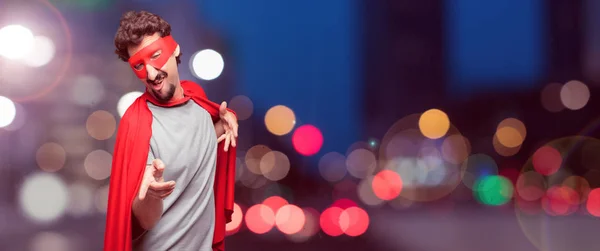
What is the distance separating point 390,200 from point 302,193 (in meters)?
3.40

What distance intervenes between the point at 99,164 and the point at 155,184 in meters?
14.0

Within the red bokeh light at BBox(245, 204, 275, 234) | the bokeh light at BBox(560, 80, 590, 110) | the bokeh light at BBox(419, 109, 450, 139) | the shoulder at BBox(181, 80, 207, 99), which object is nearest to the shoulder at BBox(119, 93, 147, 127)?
the shoulder at BBox(181, 80, 207, 99)

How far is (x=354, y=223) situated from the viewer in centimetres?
782

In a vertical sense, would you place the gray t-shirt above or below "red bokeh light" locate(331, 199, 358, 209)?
above

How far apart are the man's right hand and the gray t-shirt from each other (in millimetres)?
118

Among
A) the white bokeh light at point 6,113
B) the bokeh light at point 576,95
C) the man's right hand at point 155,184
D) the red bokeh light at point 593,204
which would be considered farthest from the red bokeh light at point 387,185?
the man's right hand at point 155,184

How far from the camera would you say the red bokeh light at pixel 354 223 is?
709 centimetres

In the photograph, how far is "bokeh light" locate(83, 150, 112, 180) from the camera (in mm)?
14735

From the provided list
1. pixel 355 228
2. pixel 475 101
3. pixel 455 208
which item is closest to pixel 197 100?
pixel 355 228

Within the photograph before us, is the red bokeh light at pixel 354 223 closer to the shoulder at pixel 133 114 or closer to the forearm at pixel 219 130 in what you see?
the forearm at pixel 219 130

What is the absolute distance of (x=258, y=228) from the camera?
7543 millimetres

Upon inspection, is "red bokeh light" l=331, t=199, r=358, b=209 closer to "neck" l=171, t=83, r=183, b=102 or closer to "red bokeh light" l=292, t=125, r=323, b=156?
"red bokeh light" l=292, t=125, r=323, b=156

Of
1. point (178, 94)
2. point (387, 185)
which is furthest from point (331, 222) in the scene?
point (387, 185)

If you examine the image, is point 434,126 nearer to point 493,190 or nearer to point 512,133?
point 512,133
